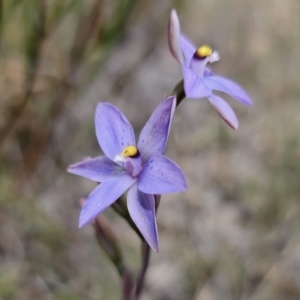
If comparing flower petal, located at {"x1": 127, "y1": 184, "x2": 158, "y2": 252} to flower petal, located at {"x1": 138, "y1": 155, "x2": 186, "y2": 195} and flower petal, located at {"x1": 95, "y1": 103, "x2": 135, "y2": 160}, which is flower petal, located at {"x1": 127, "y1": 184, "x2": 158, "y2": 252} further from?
flower petal, located at {"x1": 95, "y1": 103, "x2": 135, "y2": 160}

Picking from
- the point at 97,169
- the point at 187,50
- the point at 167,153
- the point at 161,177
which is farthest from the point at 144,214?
the point at 167,153

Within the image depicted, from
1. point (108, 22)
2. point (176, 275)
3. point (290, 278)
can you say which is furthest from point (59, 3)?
point (290, 278)

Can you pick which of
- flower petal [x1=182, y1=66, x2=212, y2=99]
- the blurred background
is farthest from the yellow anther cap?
the blurred background

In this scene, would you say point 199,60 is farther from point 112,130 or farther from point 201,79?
point 112,130

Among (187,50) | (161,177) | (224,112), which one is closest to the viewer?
(161,177)

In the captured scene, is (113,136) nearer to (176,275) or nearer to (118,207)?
(118,207)

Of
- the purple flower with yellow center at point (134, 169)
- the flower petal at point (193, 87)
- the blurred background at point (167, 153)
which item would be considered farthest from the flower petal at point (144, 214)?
the blurred background at point (167, 153)

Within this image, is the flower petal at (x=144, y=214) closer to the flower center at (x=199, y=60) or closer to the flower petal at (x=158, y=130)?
the flower petal at (x=158, y=130)
